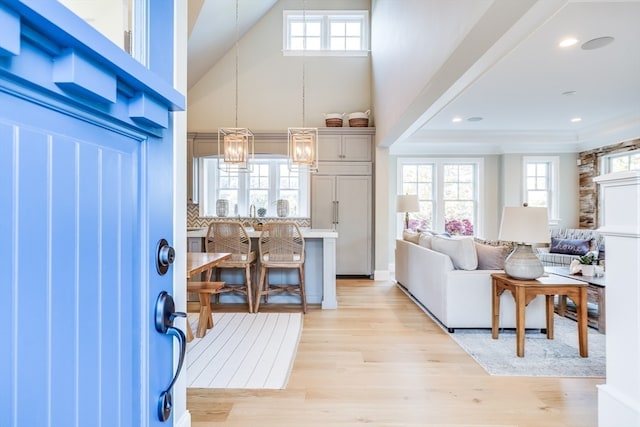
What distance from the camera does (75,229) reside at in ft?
1.76

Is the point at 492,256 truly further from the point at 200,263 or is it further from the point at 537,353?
the point at 200,263

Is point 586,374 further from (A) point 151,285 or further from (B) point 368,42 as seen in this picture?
(B) point 368,42

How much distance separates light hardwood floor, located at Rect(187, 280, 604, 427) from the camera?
178cm

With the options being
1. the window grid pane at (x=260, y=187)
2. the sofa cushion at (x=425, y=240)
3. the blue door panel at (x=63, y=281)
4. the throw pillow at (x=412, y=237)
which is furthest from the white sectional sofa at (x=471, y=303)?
the window grid pane at (x=260, y=187)

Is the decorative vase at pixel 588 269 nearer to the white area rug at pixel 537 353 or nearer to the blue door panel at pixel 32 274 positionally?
the white area rug at pixel 537 353

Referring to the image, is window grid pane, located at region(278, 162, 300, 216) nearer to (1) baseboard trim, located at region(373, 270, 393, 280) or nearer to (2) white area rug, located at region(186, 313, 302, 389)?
(1) baseboard trim, located at region(373, 270, 393, 280)

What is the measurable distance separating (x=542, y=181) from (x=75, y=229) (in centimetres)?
782

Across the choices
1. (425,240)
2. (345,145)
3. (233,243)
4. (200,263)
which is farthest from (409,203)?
(200,263)

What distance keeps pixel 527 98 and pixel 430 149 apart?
2290 mm

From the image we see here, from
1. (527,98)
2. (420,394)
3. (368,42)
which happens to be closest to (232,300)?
(420,394)

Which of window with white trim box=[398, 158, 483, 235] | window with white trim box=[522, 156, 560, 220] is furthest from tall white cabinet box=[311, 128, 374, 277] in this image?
window with white trim box=[522, 156, 560, 220]

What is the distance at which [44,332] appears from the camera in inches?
19.1

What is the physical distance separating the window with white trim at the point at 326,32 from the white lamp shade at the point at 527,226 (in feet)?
15.0

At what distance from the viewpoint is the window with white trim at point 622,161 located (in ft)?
17.9
